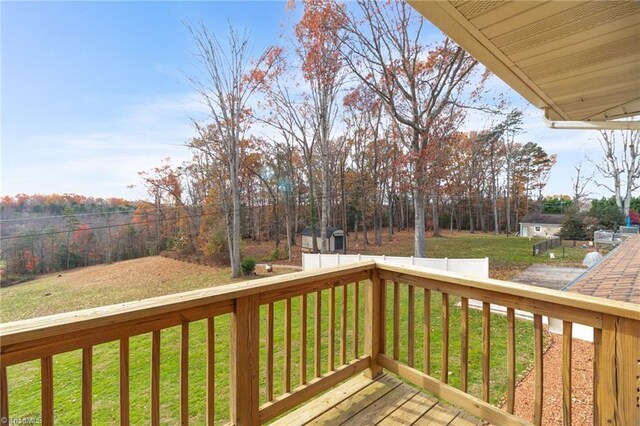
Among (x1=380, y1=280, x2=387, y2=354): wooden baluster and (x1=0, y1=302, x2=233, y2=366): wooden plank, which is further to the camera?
(x1=380, y1=280, x2=387, y2=354): wooden baluster

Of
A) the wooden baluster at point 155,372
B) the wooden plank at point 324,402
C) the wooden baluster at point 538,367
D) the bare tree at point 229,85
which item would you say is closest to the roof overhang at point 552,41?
the wooden baluster at point 538,367

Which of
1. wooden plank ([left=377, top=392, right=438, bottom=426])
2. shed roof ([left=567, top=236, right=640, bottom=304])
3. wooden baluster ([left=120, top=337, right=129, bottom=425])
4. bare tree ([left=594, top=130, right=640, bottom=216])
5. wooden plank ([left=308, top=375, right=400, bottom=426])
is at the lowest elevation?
wooden plank ([left=308, top=375, right=400, bottom=426])

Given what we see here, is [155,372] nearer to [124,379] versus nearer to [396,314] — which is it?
[124,379]

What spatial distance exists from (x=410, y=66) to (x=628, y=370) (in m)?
10.4

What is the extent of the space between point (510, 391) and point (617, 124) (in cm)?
253

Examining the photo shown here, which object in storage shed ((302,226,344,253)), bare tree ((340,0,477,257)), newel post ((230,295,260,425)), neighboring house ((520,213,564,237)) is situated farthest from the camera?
neighboring house ((520,213,564,237))

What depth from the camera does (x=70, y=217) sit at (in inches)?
369

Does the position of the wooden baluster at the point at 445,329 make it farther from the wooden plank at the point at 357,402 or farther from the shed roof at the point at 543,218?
the shed roof at the point at 543,218

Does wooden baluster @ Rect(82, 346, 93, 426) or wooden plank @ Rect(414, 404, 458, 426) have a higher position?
wooden baluster @ Rect(82, 346, 93, 426)

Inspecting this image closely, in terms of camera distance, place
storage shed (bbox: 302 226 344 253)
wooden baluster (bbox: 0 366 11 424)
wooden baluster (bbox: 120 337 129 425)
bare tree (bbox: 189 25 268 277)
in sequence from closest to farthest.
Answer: wooden baluster (bbox: 0 366 11 424) < wooden baluster (bbox: 120 337 129 425) < bare tree (bbox: 189 25 268 277) < storage shed (bbox: 302 226 344 253)

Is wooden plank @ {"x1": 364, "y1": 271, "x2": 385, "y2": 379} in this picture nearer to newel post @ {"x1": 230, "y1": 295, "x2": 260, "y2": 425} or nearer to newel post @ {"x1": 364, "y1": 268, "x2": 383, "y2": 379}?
newel post @ {"x1": 364, "y1": 268, "x2": 383, "y2": 379}

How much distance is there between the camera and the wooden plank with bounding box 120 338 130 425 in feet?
3.77

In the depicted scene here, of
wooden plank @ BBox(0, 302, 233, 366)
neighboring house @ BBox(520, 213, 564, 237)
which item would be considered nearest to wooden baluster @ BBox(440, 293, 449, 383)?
wooden plank @ BBox(0, 302, 233, 366)

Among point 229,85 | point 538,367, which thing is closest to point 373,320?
point 538,367
